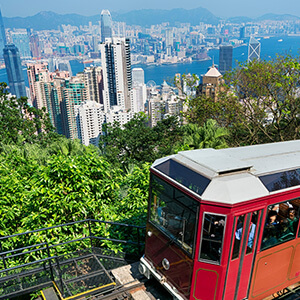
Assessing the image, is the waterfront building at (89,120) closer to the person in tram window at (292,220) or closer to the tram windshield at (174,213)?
the tram windshield at (174,213)

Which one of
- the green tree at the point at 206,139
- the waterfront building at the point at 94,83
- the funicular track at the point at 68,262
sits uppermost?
the green tree at the point at 206,139

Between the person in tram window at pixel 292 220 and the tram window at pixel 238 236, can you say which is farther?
the person in tram window at pixel 292 220

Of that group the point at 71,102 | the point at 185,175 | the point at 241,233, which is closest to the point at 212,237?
the point at 241,233

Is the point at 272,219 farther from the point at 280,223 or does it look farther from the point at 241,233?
the point at 241,233

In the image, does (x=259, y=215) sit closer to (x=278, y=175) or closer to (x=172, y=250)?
(x=278, y=175)

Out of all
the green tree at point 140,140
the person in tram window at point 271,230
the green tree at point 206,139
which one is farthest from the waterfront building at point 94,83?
the person in tram window at point 271,230

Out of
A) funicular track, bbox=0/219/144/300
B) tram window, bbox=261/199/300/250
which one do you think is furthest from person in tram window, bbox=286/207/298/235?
funicular track, bbox=0/219/144/300

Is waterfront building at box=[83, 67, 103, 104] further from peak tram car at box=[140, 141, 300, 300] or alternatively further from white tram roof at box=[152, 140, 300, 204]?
peak tram car at box=[140, 141, 300, 300]
